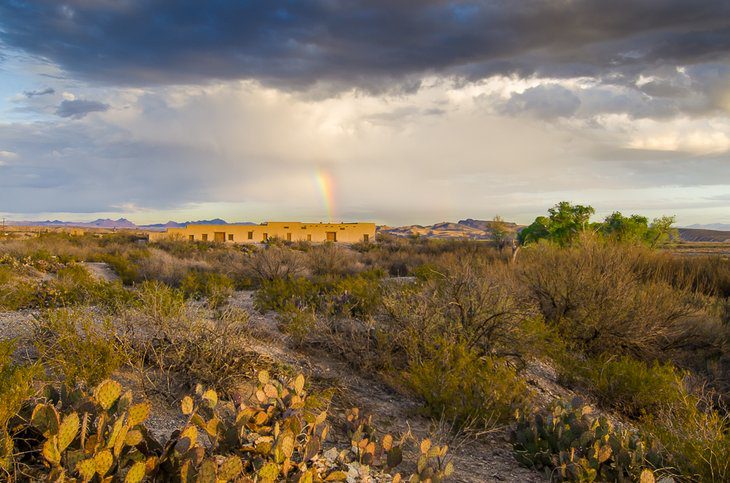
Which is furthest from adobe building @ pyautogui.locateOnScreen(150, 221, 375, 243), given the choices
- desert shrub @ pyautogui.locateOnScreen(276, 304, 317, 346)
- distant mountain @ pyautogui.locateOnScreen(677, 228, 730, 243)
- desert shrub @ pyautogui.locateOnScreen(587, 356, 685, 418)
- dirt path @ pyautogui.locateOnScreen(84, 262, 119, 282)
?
distant mountain @ pyautogui.locateOnScreen(677, 228, 730, 243)

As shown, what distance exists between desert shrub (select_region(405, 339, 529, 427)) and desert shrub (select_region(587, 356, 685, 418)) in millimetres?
1582

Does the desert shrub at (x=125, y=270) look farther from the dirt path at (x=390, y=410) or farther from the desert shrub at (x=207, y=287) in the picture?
the dirt path at (x=390, y=410)

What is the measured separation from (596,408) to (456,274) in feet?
9.07

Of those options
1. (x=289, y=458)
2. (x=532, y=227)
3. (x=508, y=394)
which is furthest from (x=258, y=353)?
(x=532, y=227)

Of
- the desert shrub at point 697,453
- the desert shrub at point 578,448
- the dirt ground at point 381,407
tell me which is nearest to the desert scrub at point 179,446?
the dirt ground at point 381,407

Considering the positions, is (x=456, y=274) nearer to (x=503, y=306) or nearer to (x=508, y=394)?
(x=503, y=306)

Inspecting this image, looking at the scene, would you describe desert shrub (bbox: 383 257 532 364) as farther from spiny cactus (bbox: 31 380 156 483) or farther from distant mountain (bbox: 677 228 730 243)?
distant mountain (bbox: 677 228 730 243)

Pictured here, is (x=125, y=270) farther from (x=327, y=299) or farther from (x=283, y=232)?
(x=283, y=232)

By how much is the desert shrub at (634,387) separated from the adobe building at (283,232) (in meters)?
41.9

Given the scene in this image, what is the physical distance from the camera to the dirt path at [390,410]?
14.8 ft

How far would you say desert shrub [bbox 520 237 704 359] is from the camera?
30.2 ft

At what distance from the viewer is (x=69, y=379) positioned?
446cm

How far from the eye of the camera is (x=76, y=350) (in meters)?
5.09

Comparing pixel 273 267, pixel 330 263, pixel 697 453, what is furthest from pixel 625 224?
pixel 697 453
